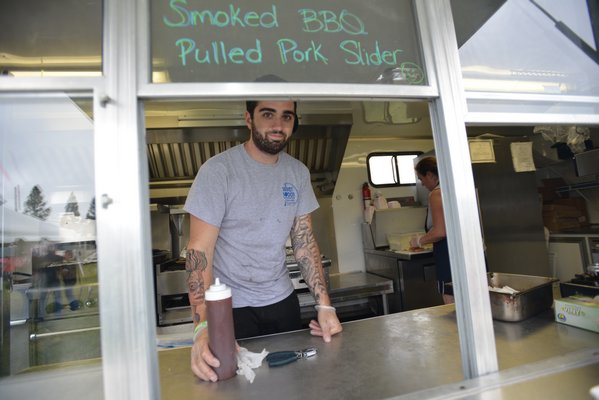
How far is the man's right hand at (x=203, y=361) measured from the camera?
3.05ft

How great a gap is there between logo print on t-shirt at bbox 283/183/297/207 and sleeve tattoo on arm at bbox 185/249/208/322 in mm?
464

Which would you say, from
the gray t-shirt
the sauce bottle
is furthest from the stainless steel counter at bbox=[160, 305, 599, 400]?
the sauce bottle

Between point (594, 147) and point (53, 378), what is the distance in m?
5.26

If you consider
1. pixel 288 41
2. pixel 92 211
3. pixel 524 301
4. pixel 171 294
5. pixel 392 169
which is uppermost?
pixel 392 169

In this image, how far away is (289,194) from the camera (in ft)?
4.96

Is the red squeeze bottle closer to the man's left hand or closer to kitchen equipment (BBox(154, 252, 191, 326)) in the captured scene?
the man's left hand

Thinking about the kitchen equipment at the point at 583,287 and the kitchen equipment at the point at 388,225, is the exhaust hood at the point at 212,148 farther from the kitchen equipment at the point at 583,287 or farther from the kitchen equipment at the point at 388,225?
the kitchen equipment at the point at 583,287

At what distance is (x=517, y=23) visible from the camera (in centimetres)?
105

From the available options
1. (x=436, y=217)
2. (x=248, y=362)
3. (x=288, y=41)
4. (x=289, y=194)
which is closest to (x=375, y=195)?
(x=436, y=217)

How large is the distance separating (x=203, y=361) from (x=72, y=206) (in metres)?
0.58

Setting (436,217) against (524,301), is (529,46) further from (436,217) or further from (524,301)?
(436,217)

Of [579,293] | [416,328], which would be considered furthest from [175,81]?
[579,293]

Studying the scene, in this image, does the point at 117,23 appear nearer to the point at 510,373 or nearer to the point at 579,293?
the point at 510,373

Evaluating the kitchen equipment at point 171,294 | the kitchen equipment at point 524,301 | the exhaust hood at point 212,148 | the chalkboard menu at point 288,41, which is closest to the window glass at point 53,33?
the chalkboard menu at point 288,41
